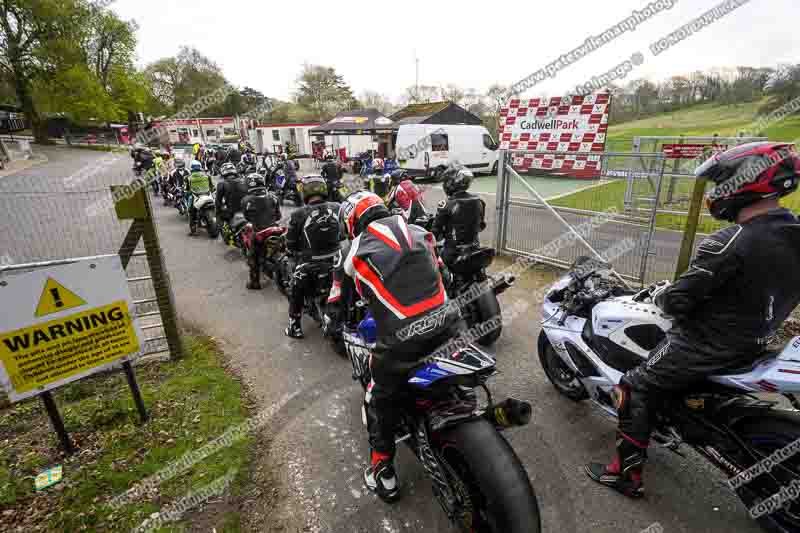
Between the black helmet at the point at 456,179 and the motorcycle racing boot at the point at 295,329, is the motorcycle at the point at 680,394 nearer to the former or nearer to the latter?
the black helmet at the point at 456,179

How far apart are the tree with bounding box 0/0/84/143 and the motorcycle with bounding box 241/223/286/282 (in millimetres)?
42042

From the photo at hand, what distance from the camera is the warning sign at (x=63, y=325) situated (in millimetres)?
2619

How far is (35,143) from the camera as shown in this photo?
130ft

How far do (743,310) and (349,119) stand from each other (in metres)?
25.6

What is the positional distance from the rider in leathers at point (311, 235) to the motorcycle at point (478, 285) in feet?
4.68

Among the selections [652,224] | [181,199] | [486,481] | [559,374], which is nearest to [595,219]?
[652,224]

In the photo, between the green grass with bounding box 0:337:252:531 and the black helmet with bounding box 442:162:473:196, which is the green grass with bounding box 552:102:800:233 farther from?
the green grass with bounding box 0:337:252:531

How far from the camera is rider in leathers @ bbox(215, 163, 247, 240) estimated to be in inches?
295

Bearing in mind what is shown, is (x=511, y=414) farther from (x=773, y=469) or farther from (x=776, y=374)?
(x=773, y=469)

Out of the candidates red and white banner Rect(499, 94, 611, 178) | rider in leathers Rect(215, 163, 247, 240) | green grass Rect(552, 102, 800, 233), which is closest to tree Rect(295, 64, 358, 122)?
green grass Rect(552, 102, 800, 233)

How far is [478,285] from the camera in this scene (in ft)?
14.1

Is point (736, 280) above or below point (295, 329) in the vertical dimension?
above

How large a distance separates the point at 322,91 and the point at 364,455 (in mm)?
57069

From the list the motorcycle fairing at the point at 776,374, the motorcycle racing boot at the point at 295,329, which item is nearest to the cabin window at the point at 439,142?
the motorcycle racing boot at the point at 295,329
